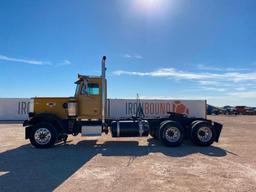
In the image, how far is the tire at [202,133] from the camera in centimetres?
1276

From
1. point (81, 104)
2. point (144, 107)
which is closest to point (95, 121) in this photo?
point (81, 104)

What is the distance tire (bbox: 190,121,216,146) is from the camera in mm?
12758

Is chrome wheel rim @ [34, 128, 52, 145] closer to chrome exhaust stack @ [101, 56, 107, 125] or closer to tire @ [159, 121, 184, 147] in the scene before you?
chrome exhaust stack @ [101, 56, 107, 125]

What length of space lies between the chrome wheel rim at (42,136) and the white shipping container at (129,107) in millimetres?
17413

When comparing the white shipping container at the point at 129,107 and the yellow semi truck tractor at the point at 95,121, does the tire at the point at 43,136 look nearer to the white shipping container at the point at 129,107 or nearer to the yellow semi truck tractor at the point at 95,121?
the yellow semi truck tractor at the point at 95,121

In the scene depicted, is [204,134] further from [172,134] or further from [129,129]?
[129,129]

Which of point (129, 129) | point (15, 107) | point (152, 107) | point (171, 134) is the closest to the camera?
point (129, 129)

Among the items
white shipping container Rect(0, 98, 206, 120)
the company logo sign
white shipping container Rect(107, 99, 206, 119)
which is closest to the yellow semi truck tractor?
white shipping container Rect(0, 98, 206, 120)

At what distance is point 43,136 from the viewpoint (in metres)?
Answer: 11.8

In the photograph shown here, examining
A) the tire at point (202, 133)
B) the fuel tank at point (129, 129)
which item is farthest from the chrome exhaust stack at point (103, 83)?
the tire at point (202, 133)

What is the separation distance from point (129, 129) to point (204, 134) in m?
3.63

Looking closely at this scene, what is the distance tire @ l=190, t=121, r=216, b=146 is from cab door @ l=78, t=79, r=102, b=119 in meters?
4.60

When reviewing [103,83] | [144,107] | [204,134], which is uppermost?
[103,83]

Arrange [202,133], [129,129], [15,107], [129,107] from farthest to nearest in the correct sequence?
1. [129,107]
2. [15,107]
3. [202,133]
4. [129,129]
